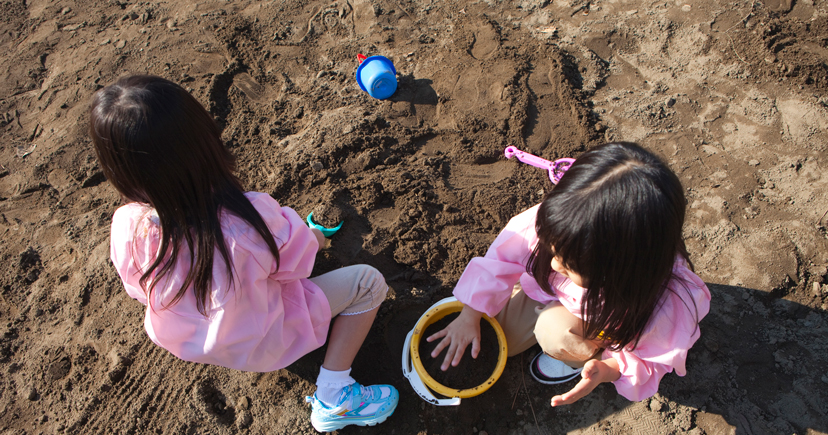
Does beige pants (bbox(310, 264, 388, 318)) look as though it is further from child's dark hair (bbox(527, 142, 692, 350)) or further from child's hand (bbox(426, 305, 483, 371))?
child's dark hair (bbox(527, 142, 692, 350))

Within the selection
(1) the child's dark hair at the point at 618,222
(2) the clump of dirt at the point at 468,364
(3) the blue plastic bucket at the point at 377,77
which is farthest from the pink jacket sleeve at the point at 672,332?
(3) the blue plastic bucket at the point at 377,77

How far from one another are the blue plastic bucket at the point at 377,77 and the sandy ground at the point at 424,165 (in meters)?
0.10

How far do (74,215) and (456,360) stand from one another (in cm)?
236

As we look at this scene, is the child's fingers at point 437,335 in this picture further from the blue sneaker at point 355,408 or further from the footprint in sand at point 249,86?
the footprint in sand at point 249,86

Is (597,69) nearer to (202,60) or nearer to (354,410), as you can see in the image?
(354,410)

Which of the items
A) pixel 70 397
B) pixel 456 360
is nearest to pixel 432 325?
pixel 456 360

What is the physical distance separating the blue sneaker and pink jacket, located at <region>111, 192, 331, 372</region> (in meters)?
0.26

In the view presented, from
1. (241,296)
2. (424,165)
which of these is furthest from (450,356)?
(424,165)

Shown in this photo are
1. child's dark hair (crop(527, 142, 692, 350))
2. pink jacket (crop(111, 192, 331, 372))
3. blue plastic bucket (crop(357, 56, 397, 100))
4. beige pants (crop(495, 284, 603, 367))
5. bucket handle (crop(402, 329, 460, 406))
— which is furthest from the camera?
blue plastic bucket (crop(357, 56, 397, 100))

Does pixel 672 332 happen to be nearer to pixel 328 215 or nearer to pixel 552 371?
pixel 552 371

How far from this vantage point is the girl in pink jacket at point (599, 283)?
1.18 meters

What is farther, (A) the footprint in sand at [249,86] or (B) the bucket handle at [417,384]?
(A) the footprint in sand at [249,86]

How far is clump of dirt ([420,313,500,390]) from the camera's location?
196 cm

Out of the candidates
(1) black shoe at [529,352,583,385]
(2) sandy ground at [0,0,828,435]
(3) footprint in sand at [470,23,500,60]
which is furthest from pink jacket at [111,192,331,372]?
(3) footprint in sand at [470,23,500,60]
